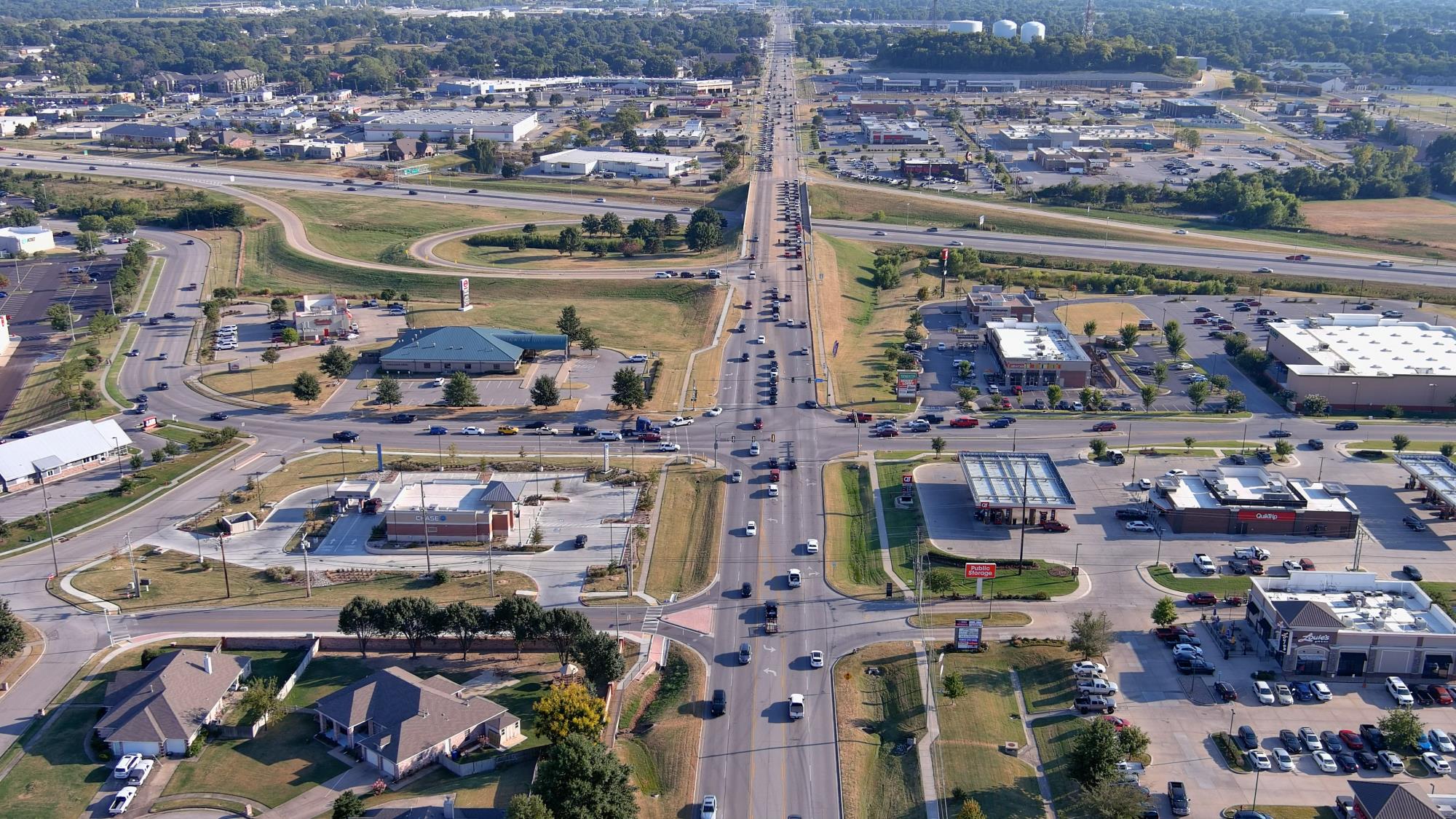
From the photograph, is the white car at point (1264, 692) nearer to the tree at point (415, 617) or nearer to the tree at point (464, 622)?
the tree at point (464, 622)

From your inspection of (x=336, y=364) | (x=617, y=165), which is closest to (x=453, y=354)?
(x=336, y=364)

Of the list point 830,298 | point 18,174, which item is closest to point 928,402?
point 830,298

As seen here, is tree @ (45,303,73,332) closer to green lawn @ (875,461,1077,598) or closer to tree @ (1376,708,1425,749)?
green lawn @ (875,461,1077,598)

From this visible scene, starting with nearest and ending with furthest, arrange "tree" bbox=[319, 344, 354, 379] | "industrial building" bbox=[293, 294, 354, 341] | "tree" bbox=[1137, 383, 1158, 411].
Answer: "tree" bbox=[1137, 383, 1158, 411] < "tree" bbox=[319, 344, 354, 379] < "industrial building" bbox=[293, 294, 354, 341]

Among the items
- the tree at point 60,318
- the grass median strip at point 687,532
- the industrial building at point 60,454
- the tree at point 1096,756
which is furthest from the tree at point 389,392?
the tree at point 1096,756

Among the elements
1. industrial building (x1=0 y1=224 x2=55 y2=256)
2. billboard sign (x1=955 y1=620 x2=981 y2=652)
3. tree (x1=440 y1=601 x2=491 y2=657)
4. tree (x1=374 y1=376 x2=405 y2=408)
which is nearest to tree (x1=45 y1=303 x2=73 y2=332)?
industrial building (x1=0 y1=224 x2=55 y2=256)

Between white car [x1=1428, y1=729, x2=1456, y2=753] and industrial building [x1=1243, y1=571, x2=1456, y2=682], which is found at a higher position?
industrial building [x1=1243, y1=571, x2=1456, y2=682]
